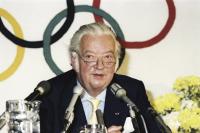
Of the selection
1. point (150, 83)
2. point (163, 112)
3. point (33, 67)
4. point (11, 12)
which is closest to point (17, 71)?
point (33, 67)

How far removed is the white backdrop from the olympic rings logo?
2 cm

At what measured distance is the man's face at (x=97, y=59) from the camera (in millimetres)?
1854

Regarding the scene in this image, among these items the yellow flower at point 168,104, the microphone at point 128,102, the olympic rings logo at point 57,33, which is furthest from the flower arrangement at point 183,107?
the olympic rings logo at point 57,33

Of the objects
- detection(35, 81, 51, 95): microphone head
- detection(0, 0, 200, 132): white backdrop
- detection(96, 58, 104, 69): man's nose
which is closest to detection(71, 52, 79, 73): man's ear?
detection(96, 58, 104, 69): man's nose

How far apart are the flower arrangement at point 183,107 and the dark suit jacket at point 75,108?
225 mm

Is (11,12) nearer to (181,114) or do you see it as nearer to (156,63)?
(156,63)

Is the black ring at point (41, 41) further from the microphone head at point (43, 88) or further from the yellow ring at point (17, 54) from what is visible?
the microphone head at point (43, 88)

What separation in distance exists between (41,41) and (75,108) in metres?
0.55

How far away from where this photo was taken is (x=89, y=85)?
6.26 ft

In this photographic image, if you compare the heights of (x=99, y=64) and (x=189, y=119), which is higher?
(x=99, y=64)

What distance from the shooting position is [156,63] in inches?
98.0

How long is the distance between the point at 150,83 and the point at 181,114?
883mm

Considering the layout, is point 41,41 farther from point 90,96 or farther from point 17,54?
point 90,96

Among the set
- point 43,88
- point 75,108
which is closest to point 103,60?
point 75,108
